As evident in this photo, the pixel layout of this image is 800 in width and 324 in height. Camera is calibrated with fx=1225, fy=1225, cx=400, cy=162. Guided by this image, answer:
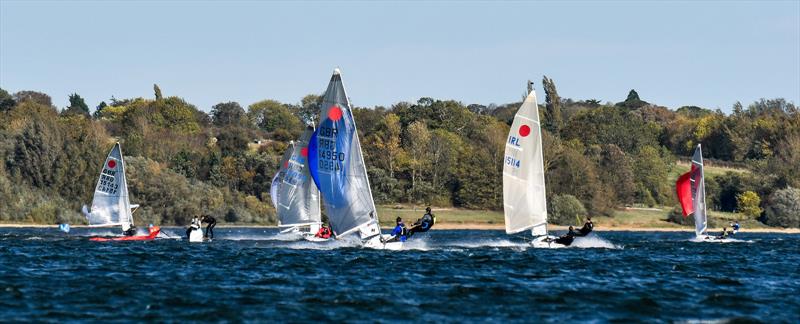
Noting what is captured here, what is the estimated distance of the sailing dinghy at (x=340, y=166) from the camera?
53719mm

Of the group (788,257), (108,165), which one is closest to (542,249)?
(788,257)

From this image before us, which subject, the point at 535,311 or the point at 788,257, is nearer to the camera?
the point at 535,311

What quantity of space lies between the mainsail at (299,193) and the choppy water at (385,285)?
810 cm

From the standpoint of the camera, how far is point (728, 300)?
37469 millimetres

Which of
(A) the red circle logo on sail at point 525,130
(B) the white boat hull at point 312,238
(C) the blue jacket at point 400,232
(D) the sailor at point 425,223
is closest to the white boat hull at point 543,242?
(A) the red circle logo on sail at point 525,130

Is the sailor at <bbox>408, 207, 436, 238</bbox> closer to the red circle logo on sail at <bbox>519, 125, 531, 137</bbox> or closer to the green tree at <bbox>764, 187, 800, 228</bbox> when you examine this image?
the red circle logo on sail at <bbox>519, 125, 531, 137</bbox>

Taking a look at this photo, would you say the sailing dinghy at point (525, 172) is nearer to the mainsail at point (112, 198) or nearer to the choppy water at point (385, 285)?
the choppy water at point (385, 285)

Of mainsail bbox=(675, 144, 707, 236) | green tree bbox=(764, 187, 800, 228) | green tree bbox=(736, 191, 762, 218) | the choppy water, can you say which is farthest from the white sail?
green tree bbox=(736, 191, 762, 218)

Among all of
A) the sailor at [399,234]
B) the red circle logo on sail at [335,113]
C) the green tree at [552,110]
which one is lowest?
the sailor at [399,234]

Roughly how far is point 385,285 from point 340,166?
14.1 metres

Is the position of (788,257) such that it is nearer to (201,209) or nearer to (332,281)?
(332,281)

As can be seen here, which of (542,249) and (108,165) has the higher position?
(108,165)

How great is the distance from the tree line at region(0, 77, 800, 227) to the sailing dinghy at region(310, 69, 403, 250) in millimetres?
75343

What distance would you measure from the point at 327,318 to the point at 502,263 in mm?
21238
